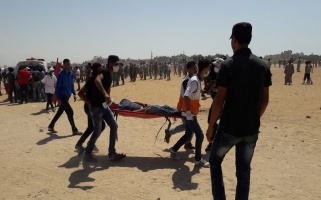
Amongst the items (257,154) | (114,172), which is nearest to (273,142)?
(257,154)

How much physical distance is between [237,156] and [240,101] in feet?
2.13

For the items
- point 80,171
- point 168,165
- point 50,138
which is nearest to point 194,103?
point 168,165

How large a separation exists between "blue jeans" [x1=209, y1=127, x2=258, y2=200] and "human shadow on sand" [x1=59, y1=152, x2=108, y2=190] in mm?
2178

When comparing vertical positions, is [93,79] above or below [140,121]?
above

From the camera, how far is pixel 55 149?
6.80m

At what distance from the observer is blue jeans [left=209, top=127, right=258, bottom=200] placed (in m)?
3.28

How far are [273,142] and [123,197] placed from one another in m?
4.31

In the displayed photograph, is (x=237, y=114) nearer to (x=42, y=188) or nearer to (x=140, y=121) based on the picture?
(x=42, y=188)

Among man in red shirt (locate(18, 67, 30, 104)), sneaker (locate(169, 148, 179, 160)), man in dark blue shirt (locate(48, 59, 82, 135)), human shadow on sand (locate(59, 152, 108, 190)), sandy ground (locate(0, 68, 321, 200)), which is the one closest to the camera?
sandy ground (locate(0, 68, 321, 200))

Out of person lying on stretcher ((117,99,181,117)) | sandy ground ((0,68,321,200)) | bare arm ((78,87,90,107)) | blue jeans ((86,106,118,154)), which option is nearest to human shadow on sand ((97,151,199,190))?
sandy ground ((0,68,321,200))

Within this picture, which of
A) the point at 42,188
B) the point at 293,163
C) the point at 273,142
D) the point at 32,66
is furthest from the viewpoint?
the point at 32,66

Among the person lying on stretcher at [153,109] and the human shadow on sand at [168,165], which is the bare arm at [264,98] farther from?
the person lying on stretcher at [153,109]

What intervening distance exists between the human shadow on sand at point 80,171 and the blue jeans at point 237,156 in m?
2.18

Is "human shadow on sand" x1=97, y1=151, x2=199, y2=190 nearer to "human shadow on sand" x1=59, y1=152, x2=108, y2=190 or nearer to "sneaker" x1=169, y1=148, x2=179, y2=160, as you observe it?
"sneaker" x1=169, y1=148, x2=179, y2=160
